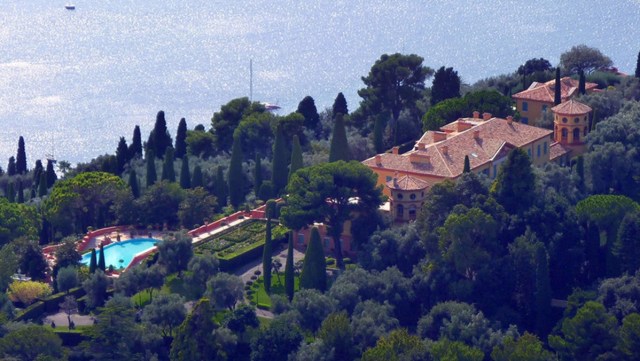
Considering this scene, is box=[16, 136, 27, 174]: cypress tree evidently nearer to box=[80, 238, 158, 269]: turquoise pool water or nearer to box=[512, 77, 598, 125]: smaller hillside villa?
box=[80, 238, 158, 269]: turquoise pool water

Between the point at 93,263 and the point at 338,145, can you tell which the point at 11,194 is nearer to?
the point at 93,263

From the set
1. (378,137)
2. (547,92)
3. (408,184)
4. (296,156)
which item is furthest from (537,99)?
(408,184)

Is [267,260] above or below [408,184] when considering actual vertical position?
below

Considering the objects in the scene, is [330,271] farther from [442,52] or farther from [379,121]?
[442,52]

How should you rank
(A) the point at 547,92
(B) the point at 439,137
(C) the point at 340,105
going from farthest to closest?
(C) the point at 340,105, (A) the point at 547,92, (B) the point at 439,137

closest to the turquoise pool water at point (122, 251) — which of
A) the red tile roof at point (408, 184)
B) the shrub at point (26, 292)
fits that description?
the shrub at point (26, 292)

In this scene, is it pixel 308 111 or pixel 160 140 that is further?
pixel 308 111
